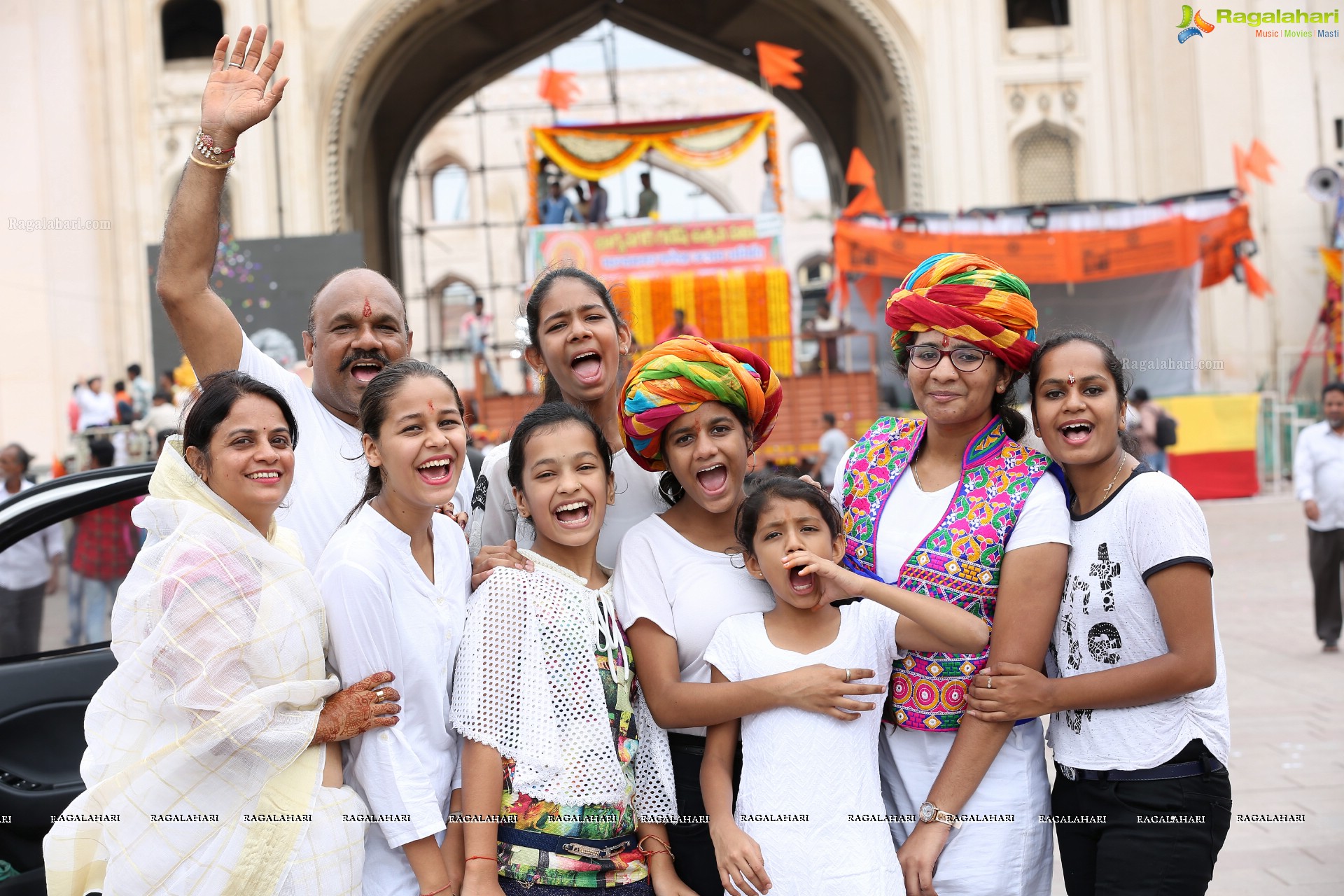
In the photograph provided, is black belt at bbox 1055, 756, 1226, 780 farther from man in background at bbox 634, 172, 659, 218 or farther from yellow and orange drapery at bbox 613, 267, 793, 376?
man in background at bbox 634, 172, 659, 218

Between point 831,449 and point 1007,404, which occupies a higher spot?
point 1007,404

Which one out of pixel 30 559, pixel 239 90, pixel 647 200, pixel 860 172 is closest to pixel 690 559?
pixel 239 90

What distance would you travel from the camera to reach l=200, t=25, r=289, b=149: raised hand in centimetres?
279

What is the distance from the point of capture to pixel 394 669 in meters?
2.39

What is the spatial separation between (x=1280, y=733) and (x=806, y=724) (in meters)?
4.66

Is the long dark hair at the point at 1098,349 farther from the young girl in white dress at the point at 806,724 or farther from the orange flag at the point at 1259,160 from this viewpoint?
the orange flag at the point at 1259,160

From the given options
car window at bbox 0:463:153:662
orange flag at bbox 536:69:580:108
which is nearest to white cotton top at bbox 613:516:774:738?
car window at bbox 0:463:153:662

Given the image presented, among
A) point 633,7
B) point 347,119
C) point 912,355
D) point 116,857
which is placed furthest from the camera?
point 633,7

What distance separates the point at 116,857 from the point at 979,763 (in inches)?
71.0

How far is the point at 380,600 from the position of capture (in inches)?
93.4

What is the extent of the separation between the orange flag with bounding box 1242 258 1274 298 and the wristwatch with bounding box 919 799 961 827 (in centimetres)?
1577

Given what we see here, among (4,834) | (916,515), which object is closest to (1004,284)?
(916,515)

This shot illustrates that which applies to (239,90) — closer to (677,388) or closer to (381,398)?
(381,398)

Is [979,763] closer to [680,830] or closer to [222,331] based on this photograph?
[680,830]
